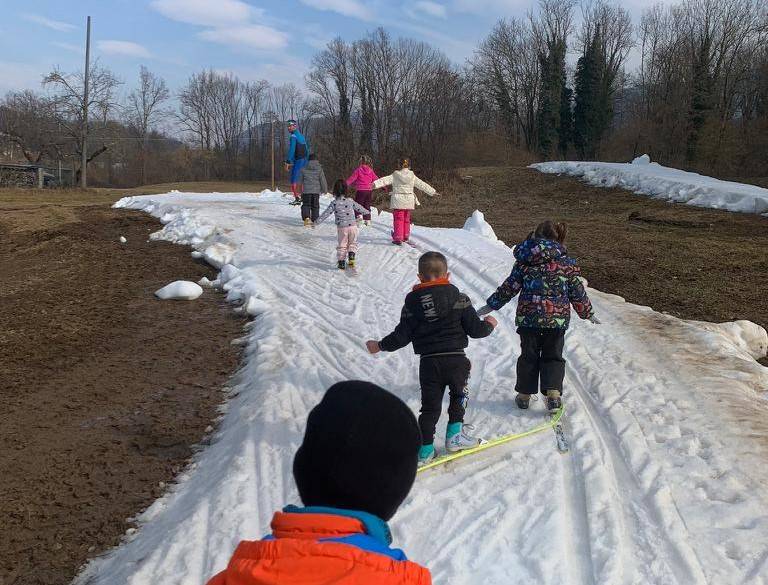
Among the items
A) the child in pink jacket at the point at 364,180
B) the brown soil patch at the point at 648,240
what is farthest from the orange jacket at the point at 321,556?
the child in pink jacket at the point at 364,180

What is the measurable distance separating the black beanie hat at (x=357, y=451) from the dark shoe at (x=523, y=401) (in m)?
4.00

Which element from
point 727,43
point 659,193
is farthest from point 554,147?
point 659,193

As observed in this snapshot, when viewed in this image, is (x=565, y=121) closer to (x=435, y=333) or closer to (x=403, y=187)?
(x=403, y=187)

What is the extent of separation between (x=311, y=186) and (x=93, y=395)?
8361 mm

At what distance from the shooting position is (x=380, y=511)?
59.5 inches

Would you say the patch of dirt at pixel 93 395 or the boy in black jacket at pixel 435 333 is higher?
the boy in black jacket at pixel 435 333

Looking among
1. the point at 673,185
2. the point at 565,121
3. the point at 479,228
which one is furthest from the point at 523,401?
the point at 565,121

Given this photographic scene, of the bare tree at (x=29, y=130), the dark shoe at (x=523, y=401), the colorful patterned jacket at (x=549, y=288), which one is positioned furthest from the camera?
the bare tree at (x=29, y=130)

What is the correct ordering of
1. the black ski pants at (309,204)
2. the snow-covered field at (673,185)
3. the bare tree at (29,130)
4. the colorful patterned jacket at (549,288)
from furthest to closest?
the bare tree at (29,130)
the snow-covered field at (673,185)
the black ski pants at (309,204)
the colorful patterned jacket at (549,288)

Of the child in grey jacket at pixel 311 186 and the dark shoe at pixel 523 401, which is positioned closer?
the dark shoe at pixel 523 401

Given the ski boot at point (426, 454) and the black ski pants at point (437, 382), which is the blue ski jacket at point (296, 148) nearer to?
the black ski pants at point (437, 382)

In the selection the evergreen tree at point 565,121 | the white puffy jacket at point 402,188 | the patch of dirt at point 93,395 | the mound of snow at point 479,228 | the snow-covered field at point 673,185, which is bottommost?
the patch of dirt at point 93,395

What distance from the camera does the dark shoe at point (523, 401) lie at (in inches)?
210

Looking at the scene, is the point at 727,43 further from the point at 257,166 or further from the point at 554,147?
the point at 257,166
